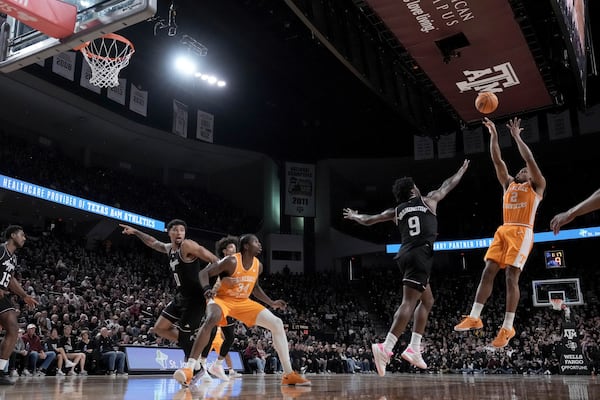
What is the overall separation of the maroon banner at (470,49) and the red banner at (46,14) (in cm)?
378

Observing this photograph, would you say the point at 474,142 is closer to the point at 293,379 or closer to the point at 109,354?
the point at 109,354

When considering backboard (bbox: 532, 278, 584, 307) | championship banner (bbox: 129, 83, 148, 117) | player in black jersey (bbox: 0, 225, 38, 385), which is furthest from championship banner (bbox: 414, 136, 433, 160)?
player in black jersey (bbox: 0, 225, 38, 385)

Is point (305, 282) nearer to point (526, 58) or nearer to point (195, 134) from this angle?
point (195, 134)

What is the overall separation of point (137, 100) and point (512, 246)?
16671 millimetres

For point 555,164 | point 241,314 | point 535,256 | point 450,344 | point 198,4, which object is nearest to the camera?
point 241,314

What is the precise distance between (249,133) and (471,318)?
22.0m

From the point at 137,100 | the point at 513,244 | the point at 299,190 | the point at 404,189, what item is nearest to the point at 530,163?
the point at 513,244

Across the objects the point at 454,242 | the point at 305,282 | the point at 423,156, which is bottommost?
the point at 305,282

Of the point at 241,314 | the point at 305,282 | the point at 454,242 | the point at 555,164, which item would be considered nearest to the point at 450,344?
the point at 454,242

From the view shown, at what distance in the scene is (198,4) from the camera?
595 inches

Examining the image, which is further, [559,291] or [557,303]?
[559,291]

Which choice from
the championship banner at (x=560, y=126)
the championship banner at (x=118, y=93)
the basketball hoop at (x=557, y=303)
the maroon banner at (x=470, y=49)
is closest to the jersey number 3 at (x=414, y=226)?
the maroon banner at (x=470, y=49)

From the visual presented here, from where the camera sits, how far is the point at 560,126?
2116cm

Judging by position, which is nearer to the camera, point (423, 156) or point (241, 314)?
point (241, 314)
